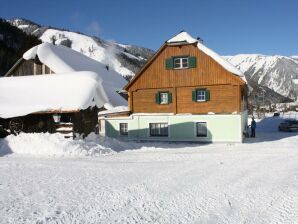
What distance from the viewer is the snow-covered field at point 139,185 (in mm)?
9859

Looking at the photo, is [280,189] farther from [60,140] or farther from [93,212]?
[60,140]

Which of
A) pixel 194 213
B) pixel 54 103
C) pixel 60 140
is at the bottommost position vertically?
pixel 194 213

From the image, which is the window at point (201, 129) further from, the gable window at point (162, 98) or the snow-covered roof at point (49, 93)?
the snow-covered roof at point (49, 93)

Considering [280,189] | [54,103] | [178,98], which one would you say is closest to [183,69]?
[178,98]

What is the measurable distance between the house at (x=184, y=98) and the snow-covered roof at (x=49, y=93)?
5327 millimetres

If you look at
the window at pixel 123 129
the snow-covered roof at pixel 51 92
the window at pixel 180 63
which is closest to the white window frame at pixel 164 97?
the window at pixel 180 63

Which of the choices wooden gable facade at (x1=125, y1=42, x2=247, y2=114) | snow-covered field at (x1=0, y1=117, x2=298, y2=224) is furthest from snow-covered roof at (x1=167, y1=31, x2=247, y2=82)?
snow-covered field at (x1=0, y1=117, x2=298, y2=224)

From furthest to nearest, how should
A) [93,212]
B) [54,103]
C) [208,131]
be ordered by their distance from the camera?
[208,131]
[54,103]
[93,212]

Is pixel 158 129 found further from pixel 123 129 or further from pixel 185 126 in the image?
pixel 123 129

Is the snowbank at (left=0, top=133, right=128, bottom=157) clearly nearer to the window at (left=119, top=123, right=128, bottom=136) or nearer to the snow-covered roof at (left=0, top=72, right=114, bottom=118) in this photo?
the snow-covered roof at (left=0, top=72, right=114, bottom=118)

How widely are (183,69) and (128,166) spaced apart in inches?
568

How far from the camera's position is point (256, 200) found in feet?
37.4

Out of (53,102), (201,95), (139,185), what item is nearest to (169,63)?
(201,95)

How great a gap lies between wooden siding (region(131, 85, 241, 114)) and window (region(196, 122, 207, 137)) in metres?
0.92
